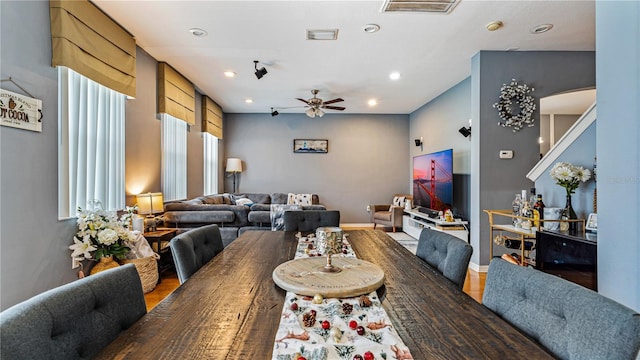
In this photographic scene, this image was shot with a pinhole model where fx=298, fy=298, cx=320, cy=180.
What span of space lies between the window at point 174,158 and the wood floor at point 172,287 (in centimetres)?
131

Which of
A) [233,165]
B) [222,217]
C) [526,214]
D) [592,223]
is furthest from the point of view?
[233,165]

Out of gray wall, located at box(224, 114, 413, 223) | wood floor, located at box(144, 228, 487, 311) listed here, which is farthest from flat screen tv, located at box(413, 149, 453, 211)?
wood floor, located at box(144, 228, 487, 311)

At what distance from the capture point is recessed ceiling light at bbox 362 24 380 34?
3.06 metres

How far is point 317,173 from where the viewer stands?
7.44 m

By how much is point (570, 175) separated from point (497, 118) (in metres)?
1.62

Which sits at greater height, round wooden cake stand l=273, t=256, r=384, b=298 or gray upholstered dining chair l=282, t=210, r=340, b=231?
gray upholstered dining chair l=282, t=210, r=340, b=231

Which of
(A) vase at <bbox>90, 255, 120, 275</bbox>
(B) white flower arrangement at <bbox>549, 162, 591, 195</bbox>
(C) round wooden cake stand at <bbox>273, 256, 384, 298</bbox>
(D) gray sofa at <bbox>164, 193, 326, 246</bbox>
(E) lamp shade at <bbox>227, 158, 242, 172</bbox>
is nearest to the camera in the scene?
(C) round wooden cake stand at <bbox>273, 256, 384, 298</bbox>

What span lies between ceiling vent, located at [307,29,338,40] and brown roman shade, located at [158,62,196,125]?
2168 mm

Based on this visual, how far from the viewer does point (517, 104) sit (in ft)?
12.4

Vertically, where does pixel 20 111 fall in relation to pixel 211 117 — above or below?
below

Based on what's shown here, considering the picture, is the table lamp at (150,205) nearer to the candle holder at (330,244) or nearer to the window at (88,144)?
the window at (88,144)

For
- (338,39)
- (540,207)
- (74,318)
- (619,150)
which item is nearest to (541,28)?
(540,207)

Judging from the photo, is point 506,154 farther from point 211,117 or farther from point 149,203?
point 211,117

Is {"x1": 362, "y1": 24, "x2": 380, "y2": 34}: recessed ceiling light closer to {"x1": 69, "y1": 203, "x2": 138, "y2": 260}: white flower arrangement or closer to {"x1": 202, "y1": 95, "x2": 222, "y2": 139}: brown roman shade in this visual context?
{"x1": 69, "y1": 203, "x2": 138, "y2": 260}: white flower arrangement
